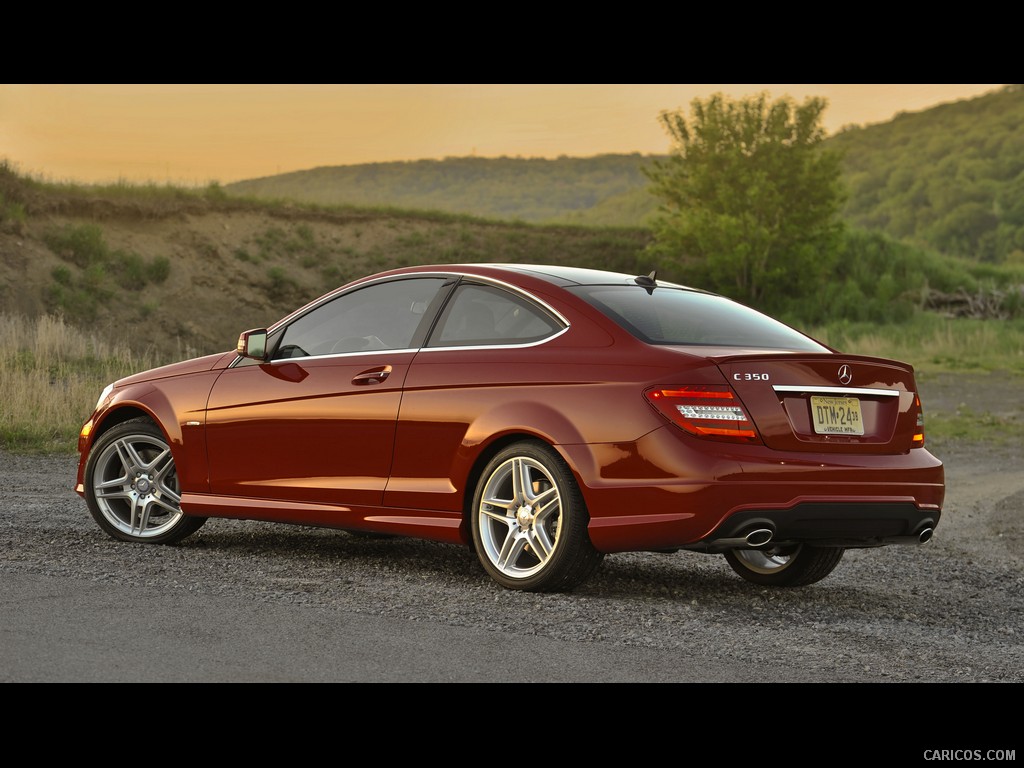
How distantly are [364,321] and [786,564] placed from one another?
109 inches

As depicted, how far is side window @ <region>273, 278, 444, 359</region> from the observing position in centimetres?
745

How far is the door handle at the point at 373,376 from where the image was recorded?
7.21 m

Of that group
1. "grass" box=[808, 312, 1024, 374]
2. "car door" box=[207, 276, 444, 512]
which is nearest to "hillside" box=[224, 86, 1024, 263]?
"grass" box=[808, 312, 1024, 374]

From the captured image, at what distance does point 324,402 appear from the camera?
7430 mm

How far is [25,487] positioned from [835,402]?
26.3ft

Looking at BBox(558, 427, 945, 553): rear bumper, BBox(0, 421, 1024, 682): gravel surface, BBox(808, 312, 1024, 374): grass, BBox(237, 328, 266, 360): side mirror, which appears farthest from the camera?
BBox(808, 312, 1024, 374): grass

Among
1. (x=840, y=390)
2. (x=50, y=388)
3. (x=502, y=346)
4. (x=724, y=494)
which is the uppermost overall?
(x=502, y=346)

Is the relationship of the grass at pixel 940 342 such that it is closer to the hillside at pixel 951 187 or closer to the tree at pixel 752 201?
the tree at pixel 752 201

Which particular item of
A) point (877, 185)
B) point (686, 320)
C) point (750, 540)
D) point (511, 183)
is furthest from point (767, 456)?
point (511, 183)

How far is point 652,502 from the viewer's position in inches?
245

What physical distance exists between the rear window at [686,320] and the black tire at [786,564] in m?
1.21

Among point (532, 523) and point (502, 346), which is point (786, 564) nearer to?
point (532, 523)

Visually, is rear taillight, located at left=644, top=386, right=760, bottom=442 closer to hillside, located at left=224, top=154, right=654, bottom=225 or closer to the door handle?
the door handle

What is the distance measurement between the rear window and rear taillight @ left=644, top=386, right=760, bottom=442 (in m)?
0.44
